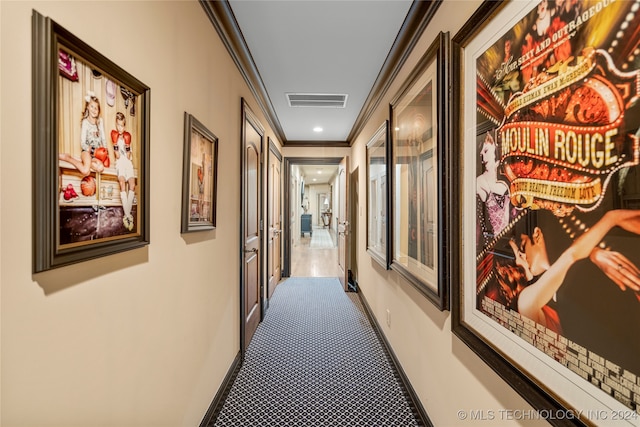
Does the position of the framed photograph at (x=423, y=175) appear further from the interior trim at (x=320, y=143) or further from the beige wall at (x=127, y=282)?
the interior trim at (x=320, y=143)

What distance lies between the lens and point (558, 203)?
76cm

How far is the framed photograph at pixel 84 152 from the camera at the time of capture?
2.11 ft

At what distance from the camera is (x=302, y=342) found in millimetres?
2707

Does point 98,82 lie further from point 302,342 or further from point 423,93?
point 302,342

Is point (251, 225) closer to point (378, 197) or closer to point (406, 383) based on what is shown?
point (378, 197)

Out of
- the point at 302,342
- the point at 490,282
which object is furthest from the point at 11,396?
the point at 302,342

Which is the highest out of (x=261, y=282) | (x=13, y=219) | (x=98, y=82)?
(x=98, y=82)

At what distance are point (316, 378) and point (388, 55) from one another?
7.97 feet

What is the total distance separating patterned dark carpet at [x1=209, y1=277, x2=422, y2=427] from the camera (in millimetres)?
1770

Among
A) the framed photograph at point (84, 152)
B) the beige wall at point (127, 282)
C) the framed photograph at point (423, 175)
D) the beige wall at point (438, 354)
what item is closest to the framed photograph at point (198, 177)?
the beige wall at point (127, 282)

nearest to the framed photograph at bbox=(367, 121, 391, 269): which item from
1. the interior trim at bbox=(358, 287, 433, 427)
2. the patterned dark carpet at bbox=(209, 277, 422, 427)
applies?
the interior trim at bbox=(358, 287, 433, 427)

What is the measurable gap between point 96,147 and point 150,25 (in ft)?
1.90

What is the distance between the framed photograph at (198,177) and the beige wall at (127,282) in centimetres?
4

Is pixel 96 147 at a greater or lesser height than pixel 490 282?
greater
